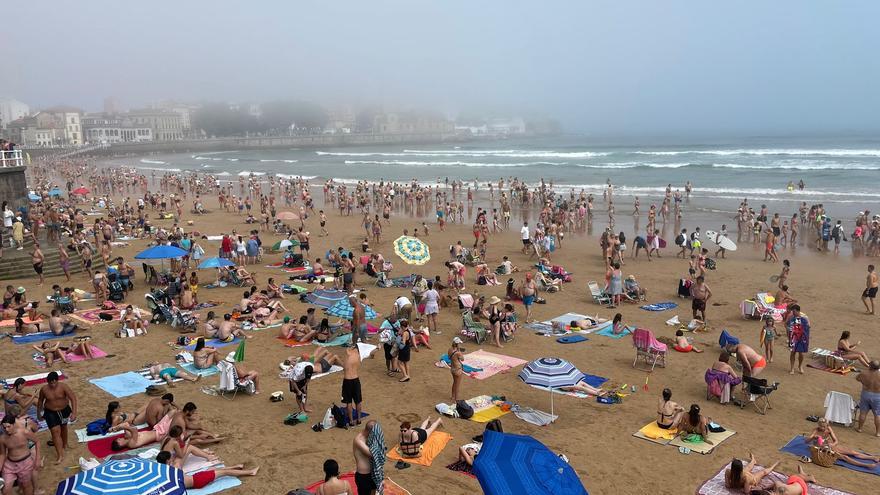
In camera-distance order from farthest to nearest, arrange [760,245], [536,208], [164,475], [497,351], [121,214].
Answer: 1. [536,208]
2. [121,214]
3. [760,245]
4. [497,351]
5. [164,475]

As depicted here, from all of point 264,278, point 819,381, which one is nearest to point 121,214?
point 264,278

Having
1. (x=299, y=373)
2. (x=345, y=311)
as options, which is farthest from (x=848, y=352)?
(x=299, y=373)

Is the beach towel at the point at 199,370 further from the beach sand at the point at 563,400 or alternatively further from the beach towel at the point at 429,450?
the beach towel at the point at 429,450

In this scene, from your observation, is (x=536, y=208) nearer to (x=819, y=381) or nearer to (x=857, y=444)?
(x=819, y=381)

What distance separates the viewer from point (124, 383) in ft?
35.7

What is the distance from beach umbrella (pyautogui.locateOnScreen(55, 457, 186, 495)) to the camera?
5.81m

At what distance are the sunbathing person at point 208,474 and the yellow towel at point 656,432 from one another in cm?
533

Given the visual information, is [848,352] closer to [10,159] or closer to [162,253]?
[162,253]

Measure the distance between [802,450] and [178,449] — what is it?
26.5ft

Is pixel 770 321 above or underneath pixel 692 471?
above

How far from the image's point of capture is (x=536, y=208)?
36.4m

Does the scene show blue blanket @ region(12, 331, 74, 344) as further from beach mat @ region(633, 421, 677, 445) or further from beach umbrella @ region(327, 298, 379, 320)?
beach mat @ region(633, 421, 677, 445)

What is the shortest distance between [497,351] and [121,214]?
2281 cm

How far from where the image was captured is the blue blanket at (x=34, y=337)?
13.1 m
